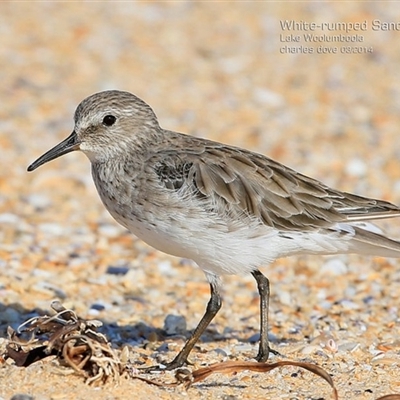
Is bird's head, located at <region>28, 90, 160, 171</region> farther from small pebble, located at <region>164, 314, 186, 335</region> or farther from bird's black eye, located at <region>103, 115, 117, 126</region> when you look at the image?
small pebble, located at <region>164, 314, 186, 335</region>

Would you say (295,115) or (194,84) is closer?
(295,115)

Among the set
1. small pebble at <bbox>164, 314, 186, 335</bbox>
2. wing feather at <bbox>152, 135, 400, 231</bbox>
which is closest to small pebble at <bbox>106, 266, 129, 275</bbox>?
small pebble at <bbox>164, 314, 186, 335</bbox>

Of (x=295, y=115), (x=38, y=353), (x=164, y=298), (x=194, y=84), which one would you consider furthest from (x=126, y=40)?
(x=38, y=353)

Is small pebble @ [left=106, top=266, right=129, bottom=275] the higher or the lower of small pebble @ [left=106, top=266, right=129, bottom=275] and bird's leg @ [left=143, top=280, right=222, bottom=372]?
the higher

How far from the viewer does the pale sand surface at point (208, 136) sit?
6449mm

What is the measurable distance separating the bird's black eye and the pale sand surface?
1586mm

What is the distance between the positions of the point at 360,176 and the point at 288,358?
4480mm

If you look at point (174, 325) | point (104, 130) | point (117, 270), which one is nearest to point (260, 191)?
point (104, 130)

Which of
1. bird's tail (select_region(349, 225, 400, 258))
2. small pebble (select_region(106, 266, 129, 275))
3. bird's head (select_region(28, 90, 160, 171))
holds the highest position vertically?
bird's head (select_region(28, 90, 160, 171))

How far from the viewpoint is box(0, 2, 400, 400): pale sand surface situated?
6.45 metres

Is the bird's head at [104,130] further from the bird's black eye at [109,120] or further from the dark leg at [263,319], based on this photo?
the dark leg at [263,319]

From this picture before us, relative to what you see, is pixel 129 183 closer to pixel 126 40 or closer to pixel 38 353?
pixel 38 353

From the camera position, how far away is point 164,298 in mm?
7824

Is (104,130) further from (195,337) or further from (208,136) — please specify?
(208,136)
